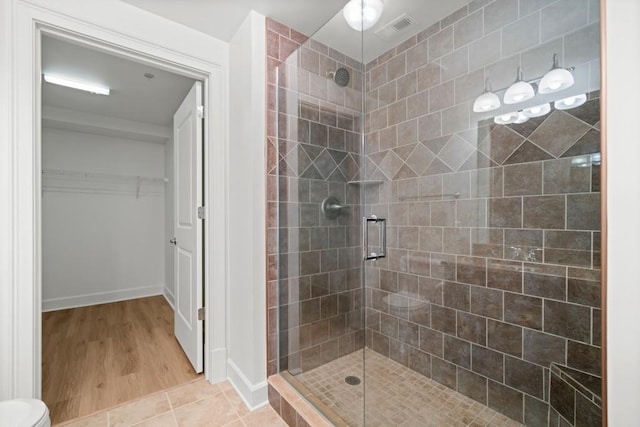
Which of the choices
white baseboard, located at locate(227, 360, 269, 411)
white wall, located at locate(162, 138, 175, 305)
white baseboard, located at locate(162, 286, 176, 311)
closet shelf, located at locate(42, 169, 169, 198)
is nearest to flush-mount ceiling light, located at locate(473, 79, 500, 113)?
white baseboard, located at locate(227, 360, 269, 411)

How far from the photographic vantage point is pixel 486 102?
162 centimetres

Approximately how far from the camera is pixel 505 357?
155cm

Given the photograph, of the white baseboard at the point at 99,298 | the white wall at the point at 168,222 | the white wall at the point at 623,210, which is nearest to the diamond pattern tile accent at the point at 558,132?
the white wall at the point at 623,210

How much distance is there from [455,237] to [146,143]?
4.02m

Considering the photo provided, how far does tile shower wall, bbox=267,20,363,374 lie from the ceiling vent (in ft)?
0.78

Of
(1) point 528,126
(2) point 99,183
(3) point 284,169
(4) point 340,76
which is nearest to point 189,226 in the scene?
(3) point 284,169

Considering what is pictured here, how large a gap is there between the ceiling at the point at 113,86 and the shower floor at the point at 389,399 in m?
2.58

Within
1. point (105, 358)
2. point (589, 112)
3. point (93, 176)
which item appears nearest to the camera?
point (589, 112)

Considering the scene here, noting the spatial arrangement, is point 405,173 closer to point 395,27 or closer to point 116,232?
point 395,27

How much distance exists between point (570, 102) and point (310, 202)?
4.67 ft

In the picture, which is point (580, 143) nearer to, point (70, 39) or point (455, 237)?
point (455, 237)

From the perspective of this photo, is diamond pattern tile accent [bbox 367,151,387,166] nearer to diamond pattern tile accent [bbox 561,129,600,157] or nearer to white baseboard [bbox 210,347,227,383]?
diamond pattern tile accent [bbox 561,129,600,157]

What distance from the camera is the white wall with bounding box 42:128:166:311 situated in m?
3.24

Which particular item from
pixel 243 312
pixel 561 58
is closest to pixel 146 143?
pixel 243 312
